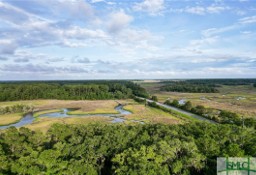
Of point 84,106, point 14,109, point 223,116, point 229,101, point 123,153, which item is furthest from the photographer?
point 229,101

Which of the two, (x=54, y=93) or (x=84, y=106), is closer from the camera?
(x=84, y=106)

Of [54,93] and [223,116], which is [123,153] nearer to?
[223,116]

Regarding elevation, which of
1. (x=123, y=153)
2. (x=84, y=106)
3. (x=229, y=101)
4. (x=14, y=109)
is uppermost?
(x=123, y=153)

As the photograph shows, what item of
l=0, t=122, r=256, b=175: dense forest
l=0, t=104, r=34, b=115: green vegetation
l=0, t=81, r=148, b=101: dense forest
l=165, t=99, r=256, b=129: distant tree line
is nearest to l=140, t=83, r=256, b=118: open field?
l=165, t=99, r=256, b=129: distant tree line

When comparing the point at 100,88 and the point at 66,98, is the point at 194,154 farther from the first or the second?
the point at 100,88

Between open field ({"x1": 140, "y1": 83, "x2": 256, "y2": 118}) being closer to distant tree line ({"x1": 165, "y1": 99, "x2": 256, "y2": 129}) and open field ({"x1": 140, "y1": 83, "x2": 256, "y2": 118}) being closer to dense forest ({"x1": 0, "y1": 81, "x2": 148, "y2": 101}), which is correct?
distant tree line ({"x1": 165, "y1": 99, "x2": 256, "y2": 129})

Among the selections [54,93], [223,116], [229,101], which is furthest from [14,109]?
[229,101]

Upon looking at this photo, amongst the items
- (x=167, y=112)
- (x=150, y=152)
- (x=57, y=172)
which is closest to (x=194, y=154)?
(x=150, y=152)

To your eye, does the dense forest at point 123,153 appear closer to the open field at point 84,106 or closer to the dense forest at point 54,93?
the open field at point 84,106

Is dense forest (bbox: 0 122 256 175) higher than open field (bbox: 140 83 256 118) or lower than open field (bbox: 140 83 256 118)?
higher
